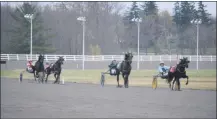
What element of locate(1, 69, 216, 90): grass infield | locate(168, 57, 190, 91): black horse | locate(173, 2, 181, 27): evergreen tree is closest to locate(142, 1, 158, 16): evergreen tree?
Result: locate(173, 2, 181, 27): evergreen tree

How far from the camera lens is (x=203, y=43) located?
61.1 meters

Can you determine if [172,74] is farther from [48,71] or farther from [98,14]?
[98,14]

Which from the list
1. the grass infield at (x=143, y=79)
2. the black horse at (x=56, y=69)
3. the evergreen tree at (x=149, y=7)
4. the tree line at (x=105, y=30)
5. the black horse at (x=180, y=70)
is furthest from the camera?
the evergreen tree at (x=149, y=7)

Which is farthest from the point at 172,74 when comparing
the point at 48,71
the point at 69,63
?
the point at 69,63

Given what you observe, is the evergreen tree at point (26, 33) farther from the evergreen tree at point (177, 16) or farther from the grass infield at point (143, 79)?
the grass infield at point (143, 79)

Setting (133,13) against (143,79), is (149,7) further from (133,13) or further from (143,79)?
(143,79)

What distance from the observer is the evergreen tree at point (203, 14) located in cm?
6378

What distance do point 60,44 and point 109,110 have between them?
50.9m

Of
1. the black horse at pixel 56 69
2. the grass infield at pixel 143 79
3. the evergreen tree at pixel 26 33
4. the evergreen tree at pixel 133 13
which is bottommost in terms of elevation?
the grass infield at pixel 143 79

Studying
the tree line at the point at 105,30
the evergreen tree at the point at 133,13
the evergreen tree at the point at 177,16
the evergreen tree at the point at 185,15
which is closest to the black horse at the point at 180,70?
the tree line at the point at 105,30

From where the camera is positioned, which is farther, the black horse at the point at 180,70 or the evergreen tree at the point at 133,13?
the evergreen tree at the point at 133,13

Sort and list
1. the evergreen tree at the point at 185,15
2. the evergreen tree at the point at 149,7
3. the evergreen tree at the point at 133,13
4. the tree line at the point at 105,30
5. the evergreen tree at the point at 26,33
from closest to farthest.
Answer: the tree line at the point at 105,30, the evergreen tree at the point at 26,33, the evergreen tree at the point at 185,15, the evergreen tree at the point at 133,13, the evergreen tree at the point at 149,7

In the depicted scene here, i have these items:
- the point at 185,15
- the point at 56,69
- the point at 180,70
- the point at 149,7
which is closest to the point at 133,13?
the point at 149,7

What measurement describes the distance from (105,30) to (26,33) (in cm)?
1070
